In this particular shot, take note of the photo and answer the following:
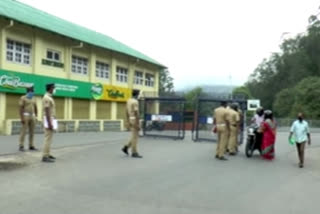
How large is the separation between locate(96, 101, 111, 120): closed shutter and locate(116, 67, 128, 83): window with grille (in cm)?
297

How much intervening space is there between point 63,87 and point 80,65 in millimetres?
3507

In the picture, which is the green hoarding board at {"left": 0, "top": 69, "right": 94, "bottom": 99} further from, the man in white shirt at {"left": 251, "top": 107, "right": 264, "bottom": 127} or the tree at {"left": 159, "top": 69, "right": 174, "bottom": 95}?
the tree at {"left": 159, "top": 69, "right": 174, "bottom": 95}

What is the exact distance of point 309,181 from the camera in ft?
32.8

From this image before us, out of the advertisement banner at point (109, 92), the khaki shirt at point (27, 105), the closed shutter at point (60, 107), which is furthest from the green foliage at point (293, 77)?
the khaki shirt at point (27, 105)

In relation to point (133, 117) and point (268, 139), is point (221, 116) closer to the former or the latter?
point (268, 139)

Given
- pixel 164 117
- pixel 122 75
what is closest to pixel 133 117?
pixel 164 117

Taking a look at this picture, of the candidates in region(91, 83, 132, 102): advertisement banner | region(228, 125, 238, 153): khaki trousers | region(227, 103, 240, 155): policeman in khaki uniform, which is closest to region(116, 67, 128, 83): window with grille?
region(91, 83, 132, 102): advertisement banner

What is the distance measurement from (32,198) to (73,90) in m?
22.7

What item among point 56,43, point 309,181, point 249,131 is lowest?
point 309,181

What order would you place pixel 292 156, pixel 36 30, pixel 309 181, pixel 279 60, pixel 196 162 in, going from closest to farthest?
pixel 309 181 < pixel 196 162 < pixel 292 156 < pixel 36 30 < pixel 279 60

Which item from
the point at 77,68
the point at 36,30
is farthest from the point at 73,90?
the point at 36,30

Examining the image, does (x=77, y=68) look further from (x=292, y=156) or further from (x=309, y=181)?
(x=309, y=181)

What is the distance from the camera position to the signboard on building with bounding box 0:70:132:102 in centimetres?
2305

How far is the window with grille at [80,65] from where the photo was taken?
99.2ft
